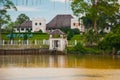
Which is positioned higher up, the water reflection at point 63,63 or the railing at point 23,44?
the railing at point 23,44

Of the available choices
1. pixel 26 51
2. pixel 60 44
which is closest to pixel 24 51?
pixel 26 51

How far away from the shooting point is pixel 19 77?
67.5ft

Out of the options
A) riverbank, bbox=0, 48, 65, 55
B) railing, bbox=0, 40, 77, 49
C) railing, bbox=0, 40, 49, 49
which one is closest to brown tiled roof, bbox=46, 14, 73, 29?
railing, bbox=0, 40, 77, 49

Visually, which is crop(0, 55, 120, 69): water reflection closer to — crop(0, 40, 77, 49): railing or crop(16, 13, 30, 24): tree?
crop(0, 40, 77, 49): railing

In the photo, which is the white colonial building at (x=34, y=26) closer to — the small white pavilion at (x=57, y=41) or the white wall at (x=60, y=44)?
the small white pavilion at (x=57, y=41)

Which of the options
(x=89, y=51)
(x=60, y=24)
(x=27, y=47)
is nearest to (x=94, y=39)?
(x=89, y=51)

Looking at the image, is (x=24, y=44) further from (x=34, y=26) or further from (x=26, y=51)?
(x=34, y=26)

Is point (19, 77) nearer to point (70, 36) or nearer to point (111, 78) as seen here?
point (111, 78)

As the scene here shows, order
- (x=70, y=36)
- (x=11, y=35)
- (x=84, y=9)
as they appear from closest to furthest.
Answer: (x=84, y=9) < (x=11, y=35) < (x=70, y=36)

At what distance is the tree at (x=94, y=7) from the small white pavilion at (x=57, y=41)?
10.9ft

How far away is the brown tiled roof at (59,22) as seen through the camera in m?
72.8

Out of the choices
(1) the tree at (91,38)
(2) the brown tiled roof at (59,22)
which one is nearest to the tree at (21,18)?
(2) the brown tiled roof at (59,22)

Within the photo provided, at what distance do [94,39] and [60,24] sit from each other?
22.8 metres

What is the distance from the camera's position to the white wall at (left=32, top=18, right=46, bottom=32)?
75.1m
